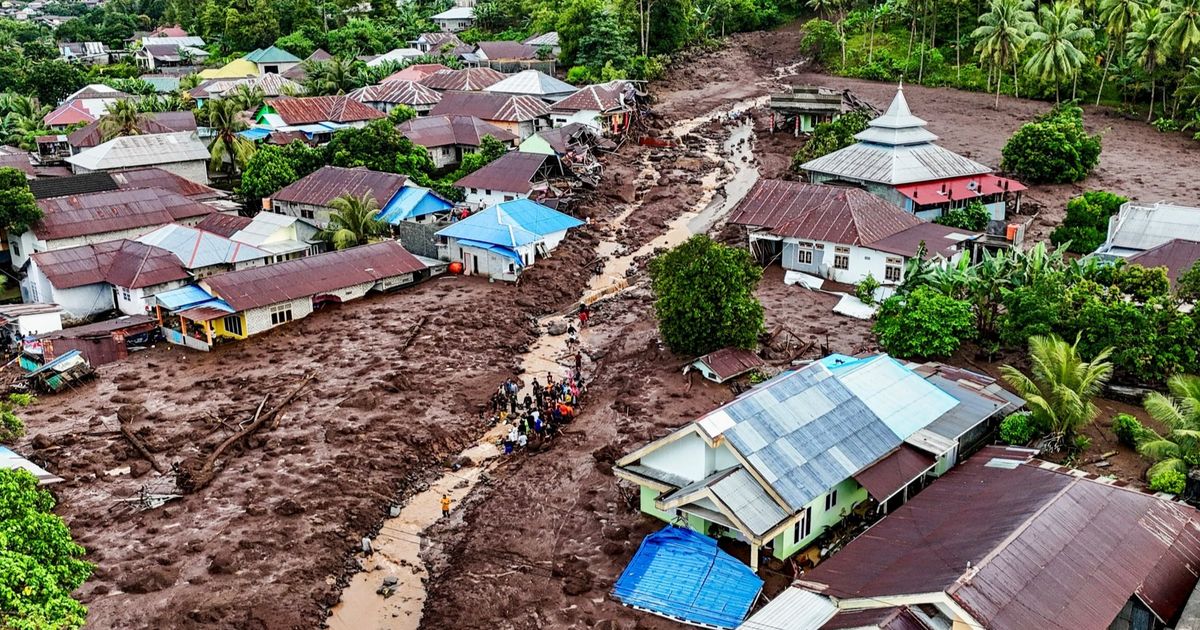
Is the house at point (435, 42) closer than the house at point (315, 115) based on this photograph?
No

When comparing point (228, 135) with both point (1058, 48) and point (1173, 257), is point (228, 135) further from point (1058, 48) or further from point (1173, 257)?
point (1058, 48)

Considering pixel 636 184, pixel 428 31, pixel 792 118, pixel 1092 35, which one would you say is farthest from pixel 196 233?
pixel 428 31

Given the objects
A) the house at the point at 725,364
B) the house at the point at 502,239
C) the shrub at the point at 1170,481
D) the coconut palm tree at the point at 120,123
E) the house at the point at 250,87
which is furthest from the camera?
the house at the point at 250,87

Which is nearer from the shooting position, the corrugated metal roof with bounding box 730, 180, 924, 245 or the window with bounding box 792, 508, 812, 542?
the window with bounding box 792, 508, 812, 542

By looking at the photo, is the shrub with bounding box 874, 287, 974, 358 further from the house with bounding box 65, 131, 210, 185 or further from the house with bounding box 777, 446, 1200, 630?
the house with bounding box 65, 131, 210, 185

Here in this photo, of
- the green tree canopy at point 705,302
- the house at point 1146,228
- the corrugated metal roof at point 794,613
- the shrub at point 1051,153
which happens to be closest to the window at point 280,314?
the green tree canopy at point 705,302

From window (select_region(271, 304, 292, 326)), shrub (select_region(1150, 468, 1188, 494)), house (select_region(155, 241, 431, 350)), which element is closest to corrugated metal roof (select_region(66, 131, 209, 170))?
house (select_region(155, 241, 431, 350))

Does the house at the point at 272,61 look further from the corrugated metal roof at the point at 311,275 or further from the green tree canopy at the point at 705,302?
the green tree canopy at the point at 705,302

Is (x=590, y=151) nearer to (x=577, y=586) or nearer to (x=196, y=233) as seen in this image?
(x=196, y=233)
